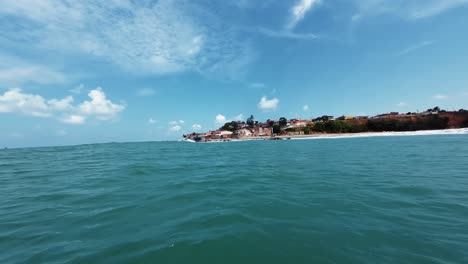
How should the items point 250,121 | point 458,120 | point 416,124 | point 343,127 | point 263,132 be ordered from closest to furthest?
point 458,120
point 416,124
point 343,127
point 263,132
point 250,121

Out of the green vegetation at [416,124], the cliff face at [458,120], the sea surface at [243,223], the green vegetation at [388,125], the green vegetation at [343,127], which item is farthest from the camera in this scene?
the green vegetation at [343,127]

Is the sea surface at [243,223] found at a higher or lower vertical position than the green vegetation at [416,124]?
lower

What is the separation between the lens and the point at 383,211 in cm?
481

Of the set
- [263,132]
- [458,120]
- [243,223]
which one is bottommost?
[243,223]

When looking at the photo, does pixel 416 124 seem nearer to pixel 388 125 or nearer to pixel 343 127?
pixel 388 125

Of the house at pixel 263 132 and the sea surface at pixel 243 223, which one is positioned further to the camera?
the house at pixel 263 132

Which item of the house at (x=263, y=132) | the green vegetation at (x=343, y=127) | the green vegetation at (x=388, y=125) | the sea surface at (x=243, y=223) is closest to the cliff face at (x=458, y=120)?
Answer: the green vegetation at (x=388, y=125)

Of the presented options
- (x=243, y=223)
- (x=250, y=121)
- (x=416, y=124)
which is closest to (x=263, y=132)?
(x=250, y=121)

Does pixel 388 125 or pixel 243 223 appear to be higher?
pixel 388 125

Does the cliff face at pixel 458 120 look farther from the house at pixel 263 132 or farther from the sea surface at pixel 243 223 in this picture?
the sea surface at pixel 243 223

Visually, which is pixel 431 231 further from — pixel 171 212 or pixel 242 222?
pixel 171 212

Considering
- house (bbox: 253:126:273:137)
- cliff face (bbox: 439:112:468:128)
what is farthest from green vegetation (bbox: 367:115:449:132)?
house (bbox: 253:126:273:137)

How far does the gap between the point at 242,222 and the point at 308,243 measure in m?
1.48

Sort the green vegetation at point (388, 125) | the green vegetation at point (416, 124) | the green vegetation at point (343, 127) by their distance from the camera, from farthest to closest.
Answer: the green vegetation at point (343, 127) < the green vegetation at point (388, 125) < the green vegetation at point (416, 124)
